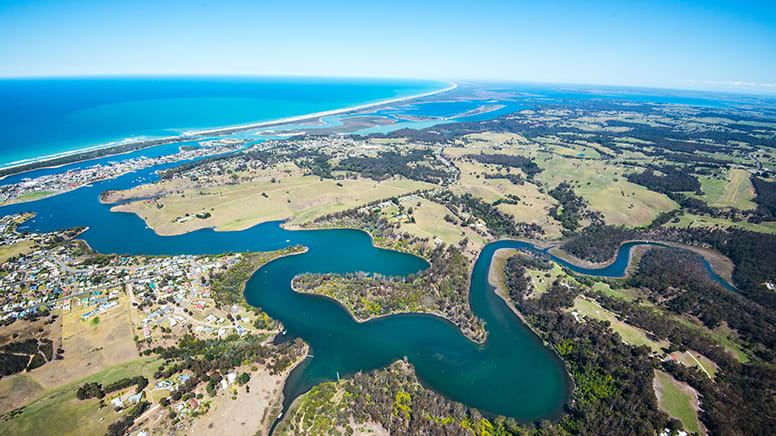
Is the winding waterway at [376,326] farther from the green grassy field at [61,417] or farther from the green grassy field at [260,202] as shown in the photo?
the green grassy field at [61,417]

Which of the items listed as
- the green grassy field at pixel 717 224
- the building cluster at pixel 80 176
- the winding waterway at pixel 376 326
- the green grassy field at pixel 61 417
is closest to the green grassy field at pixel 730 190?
the green grassy field at pixel 717 224

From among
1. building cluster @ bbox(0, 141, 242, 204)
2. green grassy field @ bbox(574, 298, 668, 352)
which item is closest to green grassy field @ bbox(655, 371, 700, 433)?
green grassy field @ bbox(574, 298, 668, 352)

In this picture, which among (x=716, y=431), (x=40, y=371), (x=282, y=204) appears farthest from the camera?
(x=282, y=204)

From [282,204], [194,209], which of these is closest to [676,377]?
[282,204]

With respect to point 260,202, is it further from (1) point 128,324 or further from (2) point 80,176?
(2) point 80,176

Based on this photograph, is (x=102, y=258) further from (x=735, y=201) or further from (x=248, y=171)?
(x=735, y=201)

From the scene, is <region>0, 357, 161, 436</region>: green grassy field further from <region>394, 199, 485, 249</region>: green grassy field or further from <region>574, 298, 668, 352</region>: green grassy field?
<region>574, 298, 668, 352</region>: green grassy field

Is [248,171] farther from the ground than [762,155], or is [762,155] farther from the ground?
[762,155]
